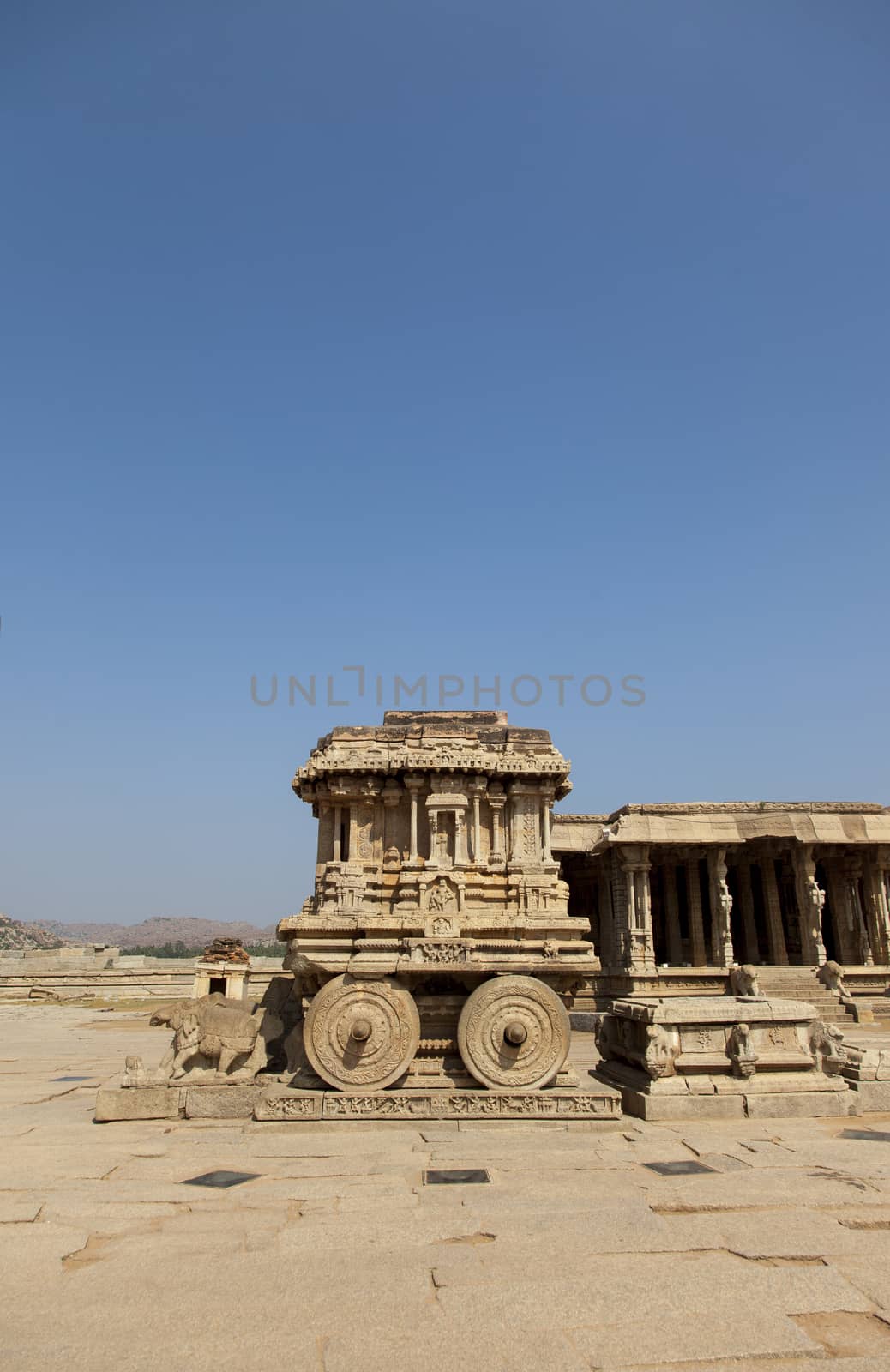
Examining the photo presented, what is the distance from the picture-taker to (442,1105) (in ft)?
30.7

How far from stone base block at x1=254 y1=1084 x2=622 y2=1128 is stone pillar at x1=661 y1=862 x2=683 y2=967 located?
28026 mm

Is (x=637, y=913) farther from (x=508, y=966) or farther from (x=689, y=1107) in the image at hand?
(x=508, y=966)

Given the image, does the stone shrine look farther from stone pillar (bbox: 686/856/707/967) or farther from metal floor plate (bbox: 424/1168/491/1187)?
metal floor plate (bbox: 424/1168/491/1187)

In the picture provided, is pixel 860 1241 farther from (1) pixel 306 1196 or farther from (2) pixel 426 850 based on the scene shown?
(2) pixel 426 850

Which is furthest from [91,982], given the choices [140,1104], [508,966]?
[508,966]

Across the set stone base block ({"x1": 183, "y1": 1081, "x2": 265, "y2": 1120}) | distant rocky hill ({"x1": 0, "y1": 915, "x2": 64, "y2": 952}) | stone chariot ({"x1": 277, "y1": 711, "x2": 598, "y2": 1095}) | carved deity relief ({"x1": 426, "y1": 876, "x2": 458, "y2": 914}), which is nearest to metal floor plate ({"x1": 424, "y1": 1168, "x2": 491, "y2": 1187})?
stone chariot ({"x1": 277, "y1": 711, "x2": 598, "y2": 1095})

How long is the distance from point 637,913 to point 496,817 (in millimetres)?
14358

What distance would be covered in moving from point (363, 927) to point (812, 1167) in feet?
20.8

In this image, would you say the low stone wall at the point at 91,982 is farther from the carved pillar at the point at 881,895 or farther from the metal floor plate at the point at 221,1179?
the metal floor plate at the point at 221,1179

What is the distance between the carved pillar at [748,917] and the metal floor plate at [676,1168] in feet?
99.2

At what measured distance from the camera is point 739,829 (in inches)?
1249

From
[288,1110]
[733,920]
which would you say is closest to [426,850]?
[288,1110]

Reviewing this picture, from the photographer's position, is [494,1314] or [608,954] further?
[608,954]

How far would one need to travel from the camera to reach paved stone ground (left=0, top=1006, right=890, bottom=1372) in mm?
4016
